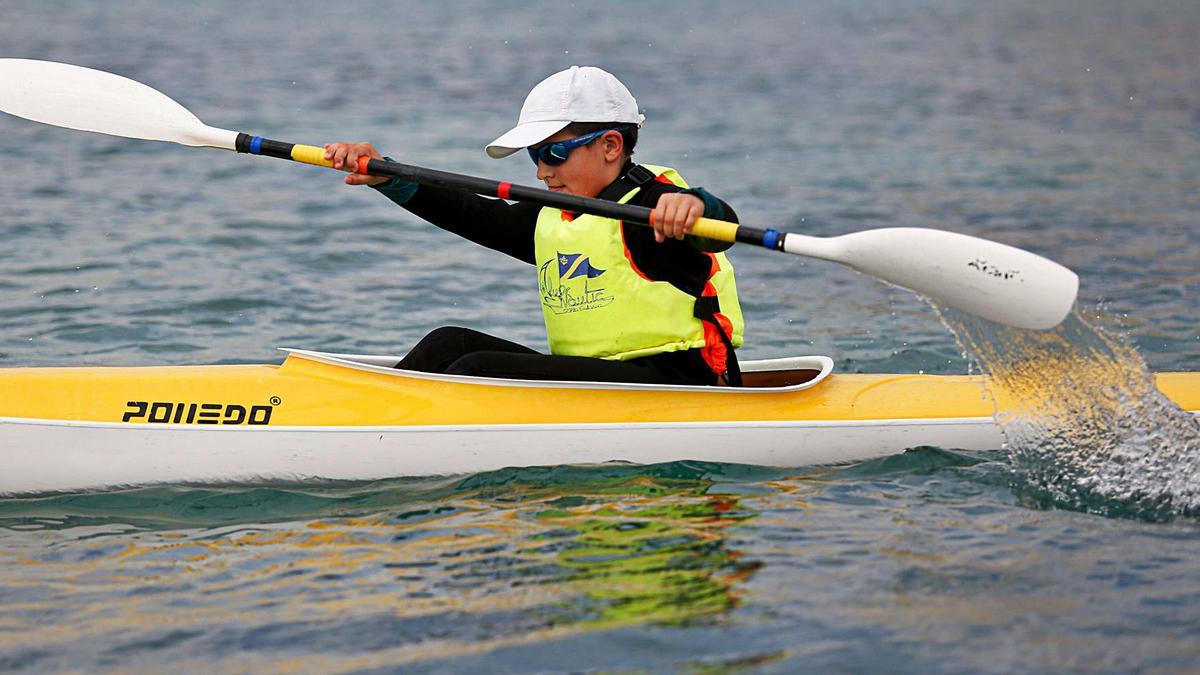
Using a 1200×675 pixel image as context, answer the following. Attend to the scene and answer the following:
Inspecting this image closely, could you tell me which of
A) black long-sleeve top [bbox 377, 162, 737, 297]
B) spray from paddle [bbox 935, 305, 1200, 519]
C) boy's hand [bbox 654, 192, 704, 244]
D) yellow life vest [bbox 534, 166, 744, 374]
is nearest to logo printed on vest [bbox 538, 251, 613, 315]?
yellow life vest [bbox 534, 166, 744, 374]

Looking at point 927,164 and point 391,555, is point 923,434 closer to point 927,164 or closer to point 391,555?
point 391,555

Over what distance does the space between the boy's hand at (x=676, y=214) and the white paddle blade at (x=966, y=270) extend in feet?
1.10

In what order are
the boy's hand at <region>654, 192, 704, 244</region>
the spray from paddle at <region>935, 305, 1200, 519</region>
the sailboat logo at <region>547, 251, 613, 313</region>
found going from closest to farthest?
the boy's hand at <region>654, 192, 704, 244</region> → the spray from paddle at <region>935, 305, 1200, 519</region> → the sailboat logo at <region>547, 251, 613, 313</region>

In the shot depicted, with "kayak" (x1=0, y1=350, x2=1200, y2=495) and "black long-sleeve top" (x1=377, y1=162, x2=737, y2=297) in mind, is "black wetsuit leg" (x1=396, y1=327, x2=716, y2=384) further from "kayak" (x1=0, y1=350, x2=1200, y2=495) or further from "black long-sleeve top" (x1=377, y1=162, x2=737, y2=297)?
"black long-sleeve top" (x1=377, y1=162, x2=737, y2=297)

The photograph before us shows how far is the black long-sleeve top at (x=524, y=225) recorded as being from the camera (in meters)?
4.62

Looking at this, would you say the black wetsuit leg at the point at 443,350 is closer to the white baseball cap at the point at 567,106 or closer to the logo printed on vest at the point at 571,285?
the logo printed on vest at the point at 571,285

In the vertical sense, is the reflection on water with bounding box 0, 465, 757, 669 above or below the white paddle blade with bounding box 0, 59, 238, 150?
below

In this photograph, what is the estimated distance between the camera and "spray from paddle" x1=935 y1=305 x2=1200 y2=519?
179 inches

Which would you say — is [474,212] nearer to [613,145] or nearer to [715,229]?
[613,145]

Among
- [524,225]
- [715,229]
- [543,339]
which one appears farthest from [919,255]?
[543,339]

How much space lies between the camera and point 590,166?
4703 millimetres

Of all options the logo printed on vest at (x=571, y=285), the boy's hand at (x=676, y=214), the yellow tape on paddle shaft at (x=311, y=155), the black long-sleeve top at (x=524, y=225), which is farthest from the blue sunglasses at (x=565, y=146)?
the yellow tape on paddle shaft at (x=311, y=155)

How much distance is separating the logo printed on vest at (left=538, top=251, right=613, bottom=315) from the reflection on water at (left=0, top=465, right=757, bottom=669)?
1.65 feet

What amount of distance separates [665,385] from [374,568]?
44.3 inches
